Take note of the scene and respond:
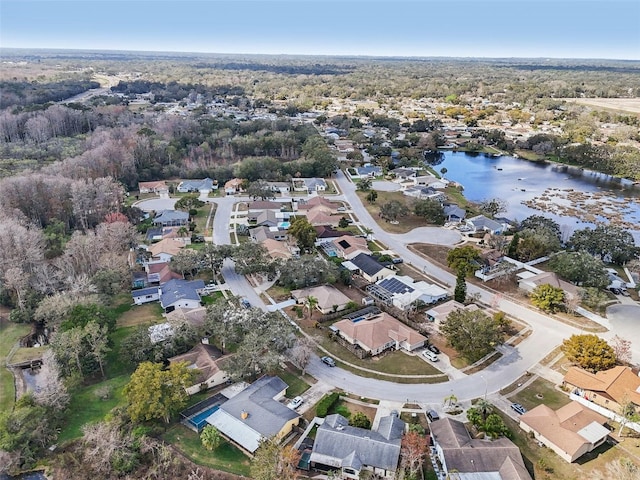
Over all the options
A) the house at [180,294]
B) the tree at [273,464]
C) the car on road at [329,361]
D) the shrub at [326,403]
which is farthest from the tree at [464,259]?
the tree at [273,464]

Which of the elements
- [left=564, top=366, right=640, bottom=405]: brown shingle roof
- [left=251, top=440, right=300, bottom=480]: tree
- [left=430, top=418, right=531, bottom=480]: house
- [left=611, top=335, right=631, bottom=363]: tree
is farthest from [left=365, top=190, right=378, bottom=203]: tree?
[left=251, top=440, right=300, bottom=480]: tree

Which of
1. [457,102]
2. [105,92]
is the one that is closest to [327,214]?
[457,102]

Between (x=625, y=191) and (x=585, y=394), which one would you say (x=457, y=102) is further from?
(x=585, y=394)

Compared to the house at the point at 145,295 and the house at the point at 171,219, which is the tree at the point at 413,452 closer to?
the house at the point at 145,295

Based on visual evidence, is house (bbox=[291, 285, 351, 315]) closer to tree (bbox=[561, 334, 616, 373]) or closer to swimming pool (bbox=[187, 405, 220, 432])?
swimming pool (bbox=[187, 405, 220, 432])

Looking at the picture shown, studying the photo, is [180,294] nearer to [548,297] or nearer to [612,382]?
[548,297]

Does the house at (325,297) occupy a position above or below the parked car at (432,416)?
above
